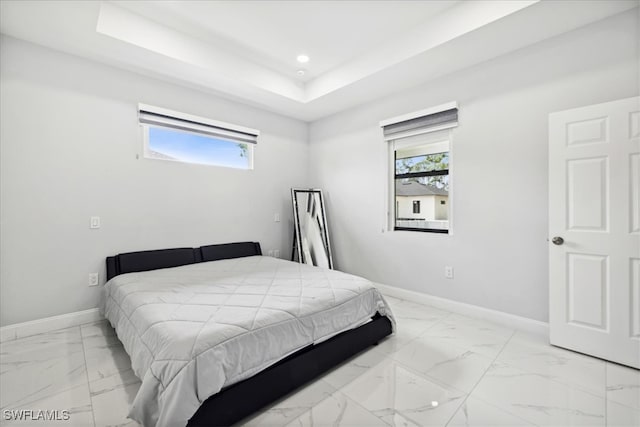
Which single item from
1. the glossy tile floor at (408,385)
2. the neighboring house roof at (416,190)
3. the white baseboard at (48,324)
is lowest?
the glossy tile floor at (408,385)

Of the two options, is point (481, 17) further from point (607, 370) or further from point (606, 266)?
point (607, 370)

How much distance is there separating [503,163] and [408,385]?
2.18 m

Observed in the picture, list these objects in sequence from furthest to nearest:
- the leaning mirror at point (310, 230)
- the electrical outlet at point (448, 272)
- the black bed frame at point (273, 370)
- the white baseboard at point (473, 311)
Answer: the leaning mirror at point (310, 230) < the electrical outlet at point (448, 272) < the white baseboard at point (473, 311) < the black bed frame at point (273, 370)

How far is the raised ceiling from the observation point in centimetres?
226

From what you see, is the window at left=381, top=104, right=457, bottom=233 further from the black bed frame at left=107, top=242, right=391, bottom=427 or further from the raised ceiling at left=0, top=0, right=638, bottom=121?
the black bed frame at left=107, top=242, right=391, bottom=427

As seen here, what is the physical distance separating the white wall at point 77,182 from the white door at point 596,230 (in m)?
3.52

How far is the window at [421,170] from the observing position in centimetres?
326

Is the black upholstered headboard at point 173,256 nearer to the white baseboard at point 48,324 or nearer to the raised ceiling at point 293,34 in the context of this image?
the white baseboard at point 48,324

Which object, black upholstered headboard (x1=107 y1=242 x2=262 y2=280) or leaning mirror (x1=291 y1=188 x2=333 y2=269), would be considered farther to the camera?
leaning mirror (x1=291 y1=188 x2=333 y2=269)

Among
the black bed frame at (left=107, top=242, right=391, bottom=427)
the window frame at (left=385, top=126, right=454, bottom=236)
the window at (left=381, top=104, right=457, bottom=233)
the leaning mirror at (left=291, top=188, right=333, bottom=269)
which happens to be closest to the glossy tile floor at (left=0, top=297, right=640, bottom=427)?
the black bed frame at (left=107, top=242, right=391, bottom=427)

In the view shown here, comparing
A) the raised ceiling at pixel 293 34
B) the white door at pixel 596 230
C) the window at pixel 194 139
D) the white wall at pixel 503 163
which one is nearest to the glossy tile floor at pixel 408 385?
the white door at pixel 596 230

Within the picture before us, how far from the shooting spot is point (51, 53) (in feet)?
8.71

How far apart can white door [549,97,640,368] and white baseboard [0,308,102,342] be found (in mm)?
4148

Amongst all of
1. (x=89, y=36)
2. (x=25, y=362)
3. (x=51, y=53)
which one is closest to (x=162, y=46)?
(x=89, y=36)
